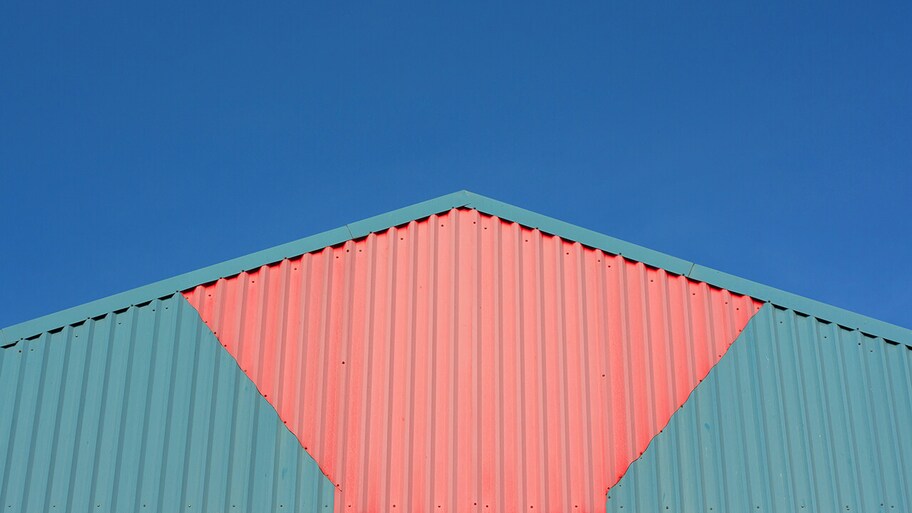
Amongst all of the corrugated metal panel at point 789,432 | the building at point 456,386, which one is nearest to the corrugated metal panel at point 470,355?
the building at point 456,386

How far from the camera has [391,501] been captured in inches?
439

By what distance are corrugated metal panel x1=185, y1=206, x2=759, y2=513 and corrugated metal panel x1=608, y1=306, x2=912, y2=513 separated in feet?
0.87

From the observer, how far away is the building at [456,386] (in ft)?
37.0

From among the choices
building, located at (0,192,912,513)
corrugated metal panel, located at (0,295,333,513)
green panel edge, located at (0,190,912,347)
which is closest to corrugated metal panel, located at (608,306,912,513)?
building, located at (0,192,912,513)

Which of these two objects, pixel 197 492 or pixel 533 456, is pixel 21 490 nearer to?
pixel 197 492

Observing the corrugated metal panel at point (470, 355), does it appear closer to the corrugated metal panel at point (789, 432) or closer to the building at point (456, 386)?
the building at point (456, 386)

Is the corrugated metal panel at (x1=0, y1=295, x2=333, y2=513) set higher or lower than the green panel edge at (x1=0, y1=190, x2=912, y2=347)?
lower

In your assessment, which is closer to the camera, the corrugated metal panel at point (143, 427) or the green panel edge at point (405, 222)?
the corrugated metal panel at point (143, 427)

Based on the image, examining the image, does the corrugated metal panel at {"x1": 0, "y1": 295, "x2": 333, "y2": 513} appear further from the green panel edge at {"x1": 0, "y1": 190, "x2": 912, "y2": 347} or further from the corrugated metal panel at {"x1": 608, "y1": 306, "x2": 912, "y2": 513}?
the corrugated metal panel at {"x1": 608, "y1": 306, "x2": 912, "y2": 513}

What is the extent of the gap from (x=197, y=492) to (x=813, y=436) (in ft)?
22.7

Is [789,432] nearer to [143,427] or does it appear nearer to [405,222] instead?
[405,222]

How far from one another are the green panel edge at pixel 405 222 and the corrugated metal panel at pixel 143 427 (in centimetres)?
16

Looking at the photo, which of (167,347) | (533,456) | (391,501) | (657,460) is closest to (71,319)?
(167,347)

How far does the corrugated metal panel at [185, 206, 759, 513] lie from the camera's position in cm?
1127
